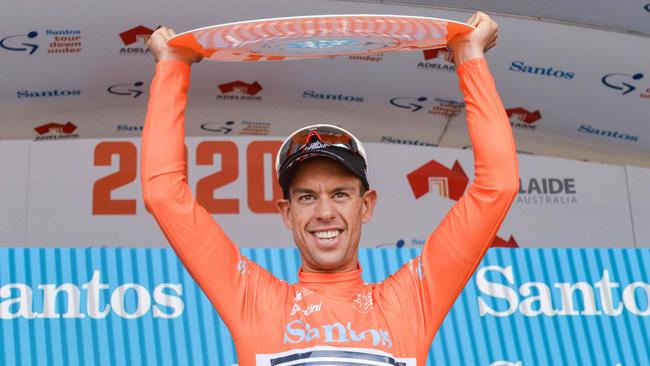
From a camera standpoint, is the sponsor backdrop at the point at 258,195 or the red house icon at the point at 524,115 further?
the red house icon at the point at 524,115

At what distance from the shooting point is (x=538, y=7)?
588 centimetres

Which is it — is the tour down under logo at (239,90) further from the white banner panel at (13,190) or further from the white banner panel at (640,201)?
the white banner panel at (640,201)

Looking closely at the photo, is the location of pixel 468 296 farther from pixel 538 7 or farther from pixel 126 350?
pixel 538 7

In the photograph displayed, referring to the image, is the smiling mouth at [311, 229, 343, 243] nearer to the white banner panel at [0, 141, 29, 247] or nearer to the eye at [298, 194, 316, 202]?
the eye at [298, 194, 316, 202]

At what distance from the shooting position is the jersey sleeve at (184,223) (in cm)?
178

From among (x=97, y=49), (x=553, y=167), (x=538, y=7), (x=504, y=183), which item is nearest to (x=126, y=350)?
(x=504, y=183)

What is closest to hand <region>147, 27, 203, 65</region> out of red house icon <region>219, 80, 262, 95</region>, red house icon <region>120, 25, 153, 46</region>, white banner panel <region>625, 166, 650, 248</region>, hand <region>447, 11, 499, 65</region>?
hand <region>447, 11, 499, 65</region>

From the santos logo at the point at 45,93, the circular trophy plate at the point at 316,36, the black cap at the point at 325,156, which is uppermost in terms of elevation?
the santos logo at the point at 45,93

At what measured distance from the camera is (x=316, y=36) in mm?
1929

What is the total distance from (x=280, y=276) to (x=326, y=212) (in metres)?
1.88

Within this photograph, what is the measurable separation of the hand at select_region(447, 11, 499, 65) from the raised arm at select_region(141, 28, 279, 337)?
59 centimetres

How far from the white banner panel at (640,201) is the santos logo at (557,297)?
3223 mm

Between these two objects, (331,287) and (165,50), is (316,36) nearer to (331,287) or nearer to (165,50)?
(165,50)

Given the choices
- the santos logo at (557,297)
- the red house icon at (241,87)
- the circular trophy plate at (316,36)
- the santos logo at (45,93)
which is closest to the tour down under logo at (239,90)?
the red house icon at (241,87)
